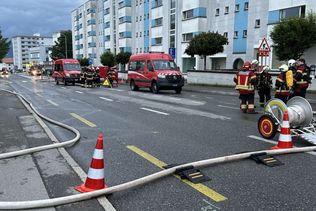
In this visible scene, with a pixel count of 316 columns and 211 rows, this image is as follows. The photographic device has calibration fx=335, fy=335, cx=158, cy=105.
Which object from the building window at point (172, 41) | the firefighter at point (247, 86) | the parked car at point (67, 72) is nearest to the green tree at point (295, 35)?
the firefighter at point (247, 86)

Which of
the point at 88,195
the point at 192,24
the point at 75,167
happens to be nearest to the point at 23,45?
the point at 192,24

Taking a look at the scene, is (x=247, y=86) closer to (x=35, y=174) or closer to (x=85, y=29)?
(x=35, y=174)

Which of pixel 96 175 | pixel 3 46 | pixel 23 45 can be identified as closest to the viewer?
pixel 96 175

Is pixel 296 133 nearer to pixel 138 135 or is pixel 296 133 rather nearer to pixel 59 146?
pixel 138 135

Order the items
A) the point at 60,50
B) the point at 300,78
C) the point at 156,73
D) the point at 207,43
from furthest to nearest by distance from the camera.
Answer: the point at 60,50
the point at 207,43
the point at 156,73
the point at 300,78

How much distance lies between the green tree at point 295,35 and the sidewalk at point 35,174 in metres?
21.8

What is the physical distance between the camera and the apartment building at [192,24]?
3497 cm

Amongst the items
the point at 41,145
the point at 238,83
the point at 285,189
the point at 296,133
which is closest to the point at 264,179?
the point at 285,189

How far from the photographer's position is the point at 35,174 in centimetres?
520

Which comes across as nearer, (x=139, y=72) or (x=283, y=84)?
(x=283, y=84)

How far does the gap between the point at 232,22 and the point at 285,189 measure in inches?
1486

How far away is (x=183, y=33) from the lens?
46188 mm

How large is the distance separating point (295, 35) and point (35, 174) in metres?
23.8

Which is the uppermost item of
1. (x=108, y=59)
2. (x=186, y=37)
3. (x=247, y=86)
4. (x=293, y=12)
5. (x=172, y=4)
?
(x=172, y=4)
